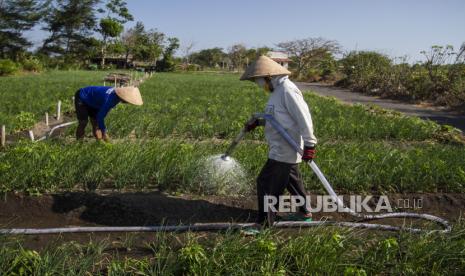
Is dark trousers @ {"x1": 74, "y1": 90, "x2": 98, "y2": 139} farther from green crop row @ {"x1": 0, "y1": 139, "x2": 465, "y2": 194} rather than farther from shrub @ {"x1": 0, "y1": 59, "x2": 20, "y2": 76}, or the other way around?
shrub @ {"x1": 0, "y1": 59, "x2": 20, "y2": 76}

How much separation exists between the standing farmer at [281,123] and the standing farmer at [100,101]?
2.22 meters

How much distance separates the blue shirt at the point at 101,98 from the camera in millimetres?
5184

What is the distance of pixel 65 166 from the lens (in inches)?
159

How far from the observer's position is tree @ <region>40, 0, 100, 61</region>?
154 feet

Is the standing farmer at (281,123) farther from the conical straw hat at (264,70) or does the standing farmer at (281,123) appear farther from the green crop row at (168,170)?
the green crop row at (168,170)

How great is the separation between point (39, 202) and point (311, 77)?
40.2 m

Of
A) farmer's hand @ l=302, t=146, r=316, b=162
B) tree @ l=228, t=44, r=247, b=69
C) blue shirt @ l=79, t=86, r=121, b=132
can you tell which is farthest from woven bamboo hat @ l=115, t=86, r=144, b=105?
tree @ l=228, t=44, r=247, b=69

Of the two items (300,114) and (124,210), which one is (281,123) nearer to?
(300,114)

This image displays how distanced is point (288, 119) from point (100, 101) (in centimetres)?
324

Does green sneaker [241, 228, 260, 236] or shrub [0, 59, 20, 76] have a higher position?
shrub [0, 59, 20, 76]

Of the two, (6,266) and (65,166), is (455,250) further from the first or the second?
(65,166)

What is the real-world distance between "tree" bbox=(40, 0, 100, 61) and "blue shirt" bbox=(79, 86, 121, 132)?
43735mm

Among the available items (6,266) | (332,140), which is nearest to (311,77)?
(332,140)

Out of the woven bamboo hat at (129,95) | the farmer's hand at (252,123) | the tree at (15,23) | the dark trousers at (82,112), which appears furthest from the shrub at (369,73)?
the tree at (15,23)
